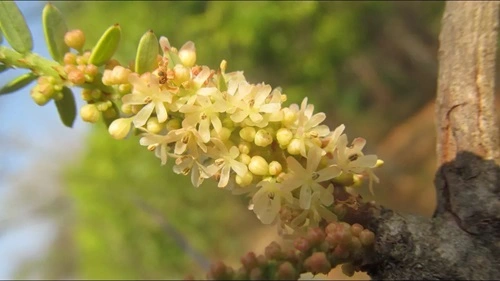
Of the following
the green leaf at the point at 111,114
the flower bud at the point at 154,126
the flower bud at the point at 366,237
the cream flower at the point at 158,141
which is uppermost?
the green leaf at the point at 111,114

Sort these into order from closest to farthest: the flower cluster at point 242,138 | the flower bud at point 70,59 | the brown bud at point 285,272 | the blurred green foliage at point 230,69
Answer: the brown bud at point 285,272
the flower cluster at point 242,138
the flower bud at point 70,59
the blurred green foliage at point 230,69

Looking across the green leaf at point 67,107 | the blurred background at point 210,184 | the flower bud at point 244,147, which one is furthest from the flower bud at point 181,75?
the blurred background at point 210,184

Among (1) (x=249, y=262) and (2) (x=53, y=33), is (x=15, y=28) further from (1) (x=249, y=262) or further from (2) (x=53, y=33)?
(1) (x=249, y=262)

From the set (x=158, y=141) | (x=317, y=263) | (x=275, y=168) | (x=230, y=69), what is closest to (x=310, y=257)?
(x=317, y=263)

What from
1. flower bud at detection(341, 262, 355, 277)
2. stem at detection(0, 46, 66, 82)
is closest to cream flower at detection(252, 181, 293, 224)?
flower bud at detection(341, 262, 355, 277)

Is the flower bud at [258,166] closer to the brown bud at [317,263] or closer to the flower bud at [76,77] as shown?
the brown bud at [317,263]

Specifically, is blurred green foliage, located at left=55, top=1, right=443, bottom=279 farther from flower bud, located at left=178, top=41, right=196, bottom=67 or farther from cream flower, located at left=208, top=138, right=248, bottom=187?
cream flower, located at left=208, top=138, right=248, bottom=187

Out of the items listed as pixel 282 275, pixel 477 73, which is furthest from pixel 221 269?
pixel 477 73
